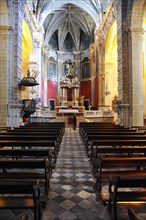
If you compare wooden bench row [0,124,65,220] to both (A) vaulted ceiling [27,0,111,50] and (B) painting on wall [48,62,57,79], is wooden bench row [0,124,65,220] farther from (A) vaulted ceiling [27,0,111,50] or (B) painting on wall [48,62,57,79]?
(B) painting on wall [48,62,57,79]

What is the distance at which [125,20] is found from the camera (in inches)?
542

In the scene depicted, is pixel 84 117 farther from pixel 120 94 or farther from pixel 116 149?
pixel 116 149

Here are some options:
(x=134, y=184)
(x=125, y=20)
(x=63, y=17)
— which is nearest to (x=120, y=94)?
(x=125, y=20)

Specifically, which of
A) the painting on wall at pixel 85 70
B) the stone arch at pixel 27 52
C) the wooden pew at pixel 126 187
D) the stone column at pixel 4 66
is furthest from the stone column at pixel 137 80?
the painting on wall at pixel 85 70

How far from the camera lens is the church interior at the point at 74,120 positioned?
324 cm

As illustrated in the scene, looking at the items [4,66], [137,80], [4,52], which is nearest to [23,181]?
[4,66]

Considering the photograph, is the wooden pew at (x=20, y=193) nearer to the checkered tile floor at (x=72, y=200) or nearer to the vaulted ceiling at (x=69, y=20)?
the checkered tile floor at (x=72, y=200)

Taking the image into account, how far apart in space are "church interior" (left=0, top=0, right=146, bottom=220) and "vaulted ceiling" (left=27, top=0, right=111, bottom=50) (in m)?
0.15

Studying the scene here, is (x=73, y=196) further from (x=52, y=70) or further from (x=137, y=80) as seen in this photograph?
(x=52, y=70)

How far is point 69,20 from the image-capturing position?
3434cm

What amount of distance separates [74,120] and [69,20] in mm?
21755

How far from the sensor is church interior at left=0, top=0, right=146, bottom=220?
3236 millimetres

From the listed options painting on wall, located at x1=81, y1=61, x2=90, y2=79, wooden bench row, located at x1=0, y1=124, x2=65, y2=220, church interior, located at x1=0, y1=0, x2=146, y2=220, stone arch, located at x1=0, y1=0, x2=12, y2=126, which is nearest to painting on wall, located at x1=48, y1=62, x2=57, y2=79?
church interior, located at x1=0, y1=0, x2=146, y2=220

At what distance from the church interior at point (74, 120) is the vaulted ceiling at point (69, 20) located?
0.48 feet
